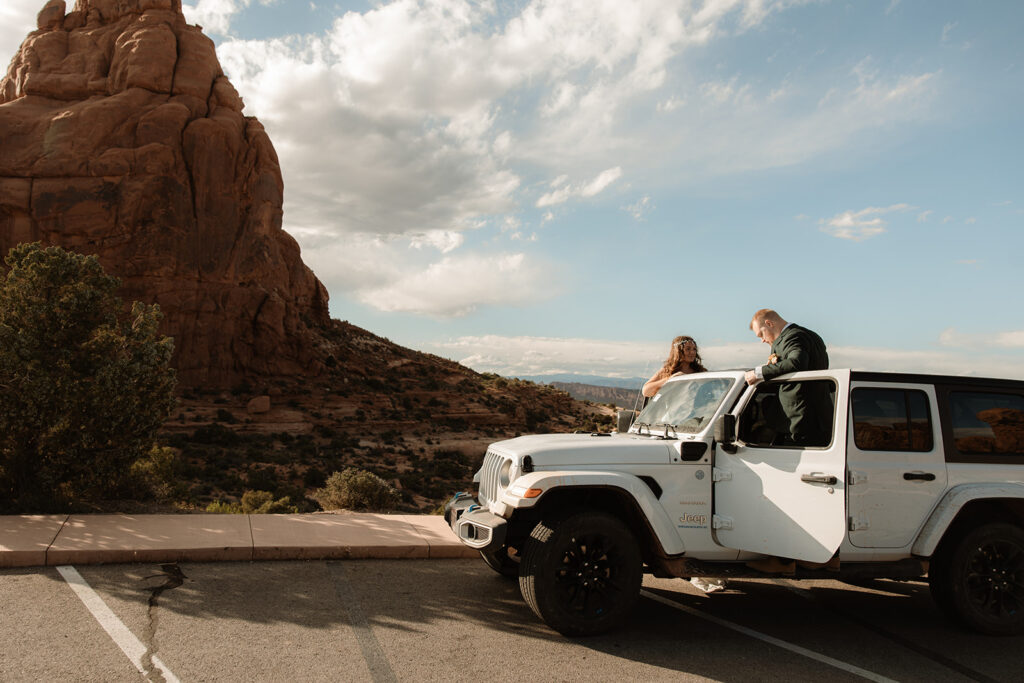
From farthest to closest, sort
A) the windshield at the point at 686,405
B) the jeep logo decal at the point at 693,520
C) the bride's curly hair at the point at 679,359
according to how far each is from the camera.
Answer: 1. the bride's curly hair at the point at 679,359
2. the windshield at the point at 686,405
3. the jeep logo decal at the point at 693,520

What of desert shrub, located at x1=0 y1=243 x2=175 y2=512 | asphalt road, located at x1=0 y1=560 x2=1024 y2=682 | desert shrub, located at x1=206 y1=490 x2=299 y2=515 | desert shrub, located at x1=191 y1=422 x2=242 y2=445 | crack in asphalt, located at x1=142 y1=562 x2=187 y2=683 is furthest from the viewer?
desert shrub, located at x1=191 y1=422 x2=242 y2=445

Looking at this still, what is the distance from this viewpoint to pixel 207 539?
24.0 feet

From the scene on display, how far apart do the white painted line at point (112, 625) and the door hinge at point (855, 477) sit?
192 inches

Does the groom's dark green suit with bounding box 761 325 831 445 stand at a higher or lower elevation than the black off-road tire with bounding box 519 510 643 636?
higher

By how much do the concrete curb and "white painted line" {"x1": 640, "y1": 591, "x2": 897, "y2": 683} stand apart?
2.34 meters

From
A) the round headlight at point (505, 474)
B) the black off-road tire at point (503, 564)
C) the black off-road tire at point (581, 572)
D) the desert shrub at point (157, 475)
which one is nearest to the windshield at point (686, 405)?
the black off-road tire at point (581, 572)

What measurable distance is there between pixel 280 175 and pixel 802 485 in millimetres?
60602

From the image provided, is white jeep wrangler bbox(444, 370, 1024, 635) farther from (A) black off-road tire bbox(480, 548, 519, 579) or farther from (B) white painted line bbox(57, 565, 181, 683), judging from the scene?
(B) white painted line bbox(57, 565, 181, 683)

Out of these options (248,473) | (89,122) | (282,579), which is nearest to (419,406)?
(248,473)

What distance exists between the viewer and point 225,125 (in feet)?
180

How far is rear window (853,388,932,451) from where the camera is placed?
5.64m

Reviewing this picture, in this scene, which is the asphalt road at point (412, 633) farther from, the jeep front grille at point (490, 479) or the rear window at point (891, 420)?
the rear window at point (891, 420)

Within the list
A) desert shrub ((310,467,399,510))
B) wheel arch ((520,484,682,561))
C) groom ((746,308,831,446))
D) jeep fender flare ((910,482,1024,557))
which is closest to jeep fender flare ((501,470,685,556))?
wheel arch ((520,484,682,561))

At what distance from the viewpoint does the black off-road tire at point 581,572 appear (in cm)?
524
